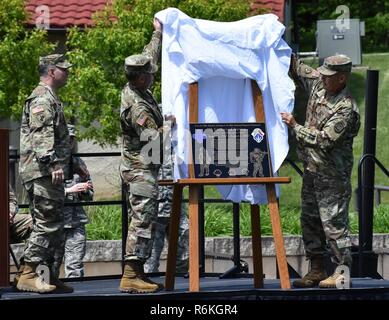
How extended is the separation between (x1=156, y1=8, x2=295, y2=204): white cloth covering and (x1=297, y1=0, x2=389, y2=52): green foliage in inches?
1345

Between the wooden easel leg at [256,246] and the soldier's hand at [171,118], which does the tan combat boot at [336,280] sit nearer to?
the wooden easel leg at [256,246]

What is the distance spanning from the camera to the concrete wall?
15.7 m

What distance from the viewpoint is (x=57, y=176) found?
1086 centimetres

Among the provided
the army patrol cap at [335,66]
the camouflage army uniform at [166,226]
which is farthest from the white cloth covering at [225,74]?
the camouflage army uniform at [166,226]

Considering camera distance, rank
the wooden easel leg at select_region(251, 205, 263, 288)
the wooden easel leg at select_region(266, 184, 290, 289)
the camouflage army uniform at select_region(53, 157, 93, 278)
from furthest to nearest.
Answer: the camouflage army uniform at select_region(53, 157, 93, 278)
the wooden easel leg at select_region(251, 205, 263, 288)
the wooden easel leg at select_region(266, 184, 290, 289)

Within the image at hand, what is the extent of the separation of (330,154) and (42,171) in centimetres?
223

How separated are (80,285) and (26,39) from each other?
11.2 meters

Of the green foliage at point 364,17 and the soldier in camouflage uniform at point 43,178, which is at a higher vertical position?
the green foliage at point 364,17

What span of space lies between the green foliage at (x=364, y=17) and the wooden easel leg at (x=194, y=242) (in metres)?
34.7

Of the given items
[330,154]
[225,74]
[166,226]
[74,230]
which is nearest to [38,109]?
[225,74]

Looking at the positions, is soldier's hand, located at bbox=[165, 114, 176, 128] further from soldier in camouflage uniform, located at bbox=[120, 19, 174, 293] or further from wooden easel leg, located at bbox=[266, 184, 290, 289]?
wooden easel leg, located at bbox=[266, 184, 290, 289]

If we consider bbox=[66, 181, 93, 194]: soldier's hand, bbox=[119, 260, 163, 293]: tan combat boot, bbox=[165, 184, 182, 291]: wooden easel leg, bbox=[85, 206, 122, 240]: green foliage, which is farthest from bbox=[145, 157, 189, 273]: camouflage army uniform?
bbox=[85, 206, 122, 240]: green foliage

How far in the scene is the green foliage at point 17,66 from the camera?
22406 millimetres
